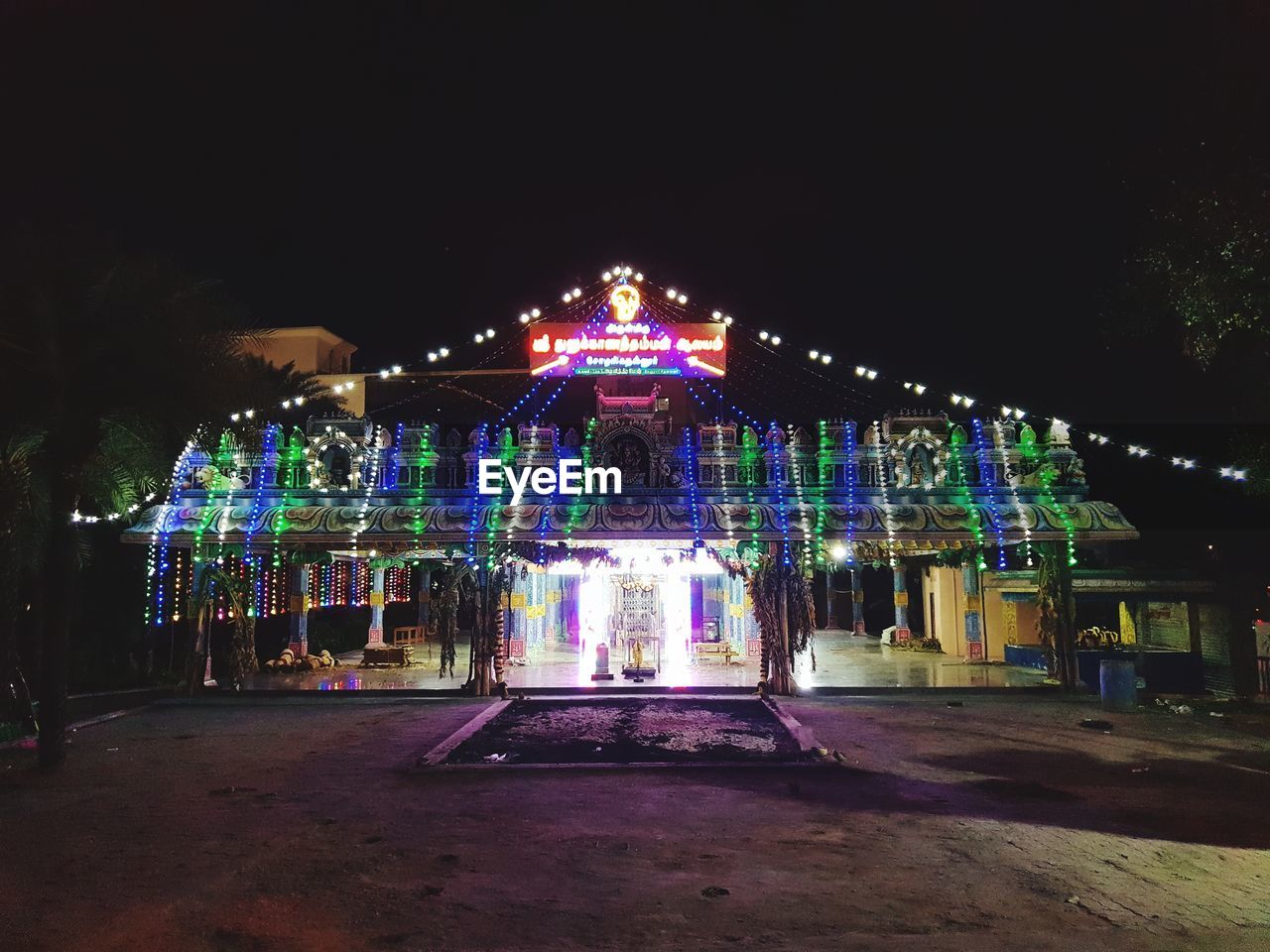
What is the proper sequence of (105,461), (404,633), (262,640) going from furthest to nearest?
(404,633) < (262,640) < (105,461)

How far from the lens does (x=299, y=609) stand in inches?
942

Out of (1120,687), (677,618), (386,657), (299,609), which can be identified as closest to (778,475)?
(1120,687)

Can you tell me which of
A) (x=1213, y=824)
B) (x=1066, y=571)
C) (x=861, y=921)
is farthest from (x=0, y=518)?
(x=1066, y=571)

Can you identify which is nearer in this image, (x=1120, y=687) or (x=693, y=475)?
(x=1120, y=687)

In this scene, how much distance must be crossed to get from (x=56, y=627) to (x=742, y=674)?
14842mm

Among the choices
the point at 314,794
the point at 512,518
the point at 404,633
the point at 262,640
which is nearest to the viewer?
the point at 314,794

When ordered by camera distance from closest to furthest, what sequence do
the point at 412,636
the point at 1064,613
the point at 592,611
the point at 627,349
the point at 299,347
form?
the point at 1064,613
the point at 627,349
the point at 592,611
the point at 412,636
the point at 299,347

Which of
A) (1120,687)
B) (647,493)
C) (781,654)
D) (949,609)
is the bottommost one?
(1120,687)

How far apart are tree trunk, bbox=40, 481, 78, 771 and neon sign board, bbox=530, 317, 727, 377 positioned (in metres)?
11.5

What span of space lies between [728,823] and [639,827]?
958 mm

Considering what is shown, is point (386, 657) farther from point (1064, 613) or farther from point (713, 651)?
point (1064, 613)

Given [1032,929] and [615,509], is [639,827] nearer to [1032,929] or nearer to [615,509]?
[1032,929]

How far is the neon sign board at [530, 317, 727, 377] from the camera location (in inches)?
809

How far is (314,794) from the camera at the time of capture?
9.80m
